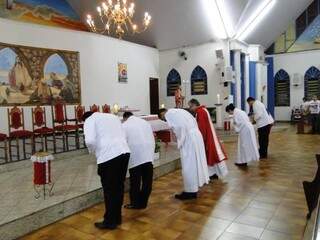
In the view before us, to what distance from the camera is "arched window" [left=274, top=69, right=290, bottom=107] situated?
A: 15671 millimetres

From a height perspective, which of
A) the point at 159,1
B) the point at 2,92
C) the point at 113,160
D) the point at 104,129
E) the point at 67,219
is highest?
the point at 159,1

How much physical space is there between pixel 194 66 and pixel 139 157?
9.22 meters

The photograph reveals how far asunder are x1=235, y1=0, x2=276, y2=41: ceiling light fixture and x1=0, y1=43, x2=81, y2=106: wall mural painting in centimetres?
625

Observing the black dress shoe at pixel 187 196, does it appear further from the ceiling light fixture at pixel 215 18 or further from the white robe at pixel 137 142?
the ceiling light fixture at pixel 215 18

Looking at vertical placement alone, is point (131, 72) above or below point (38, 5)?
below

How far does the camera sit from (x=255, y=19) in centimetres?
1234

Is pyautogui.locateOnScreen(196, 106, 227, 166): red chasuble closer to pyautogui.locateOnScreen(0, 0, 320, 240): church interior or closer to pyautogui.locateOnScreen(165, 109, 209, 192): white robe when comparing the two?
pyautogui.locateOnScreen(0, 0, 320, 240): church interior

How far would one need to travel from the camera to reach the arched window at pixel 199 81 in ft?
40.9

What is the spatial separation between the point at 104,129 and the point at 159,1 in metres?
7.94

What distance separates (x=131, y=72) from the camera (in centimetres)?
1148

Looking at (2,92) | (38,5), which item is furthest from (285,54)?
(2,92)

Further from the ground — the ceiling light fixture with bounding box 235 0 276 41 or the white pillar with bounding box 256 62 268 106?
the ceiling light fixture with bounding box 235 0 276 41

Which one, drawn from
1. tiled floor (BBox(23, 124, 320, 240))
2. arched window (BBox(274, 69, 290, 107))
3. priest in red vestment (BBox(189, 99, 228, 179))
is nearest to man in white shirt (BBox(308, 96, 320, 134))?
arched window (BBox(274, 69, 290, 107))

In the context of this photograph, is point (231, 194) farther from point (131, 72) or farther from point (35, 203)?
point (131, 72)
